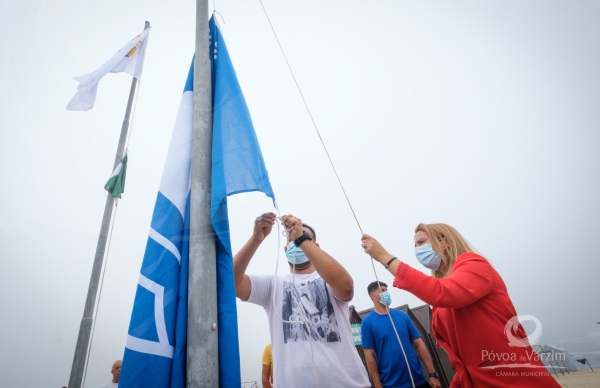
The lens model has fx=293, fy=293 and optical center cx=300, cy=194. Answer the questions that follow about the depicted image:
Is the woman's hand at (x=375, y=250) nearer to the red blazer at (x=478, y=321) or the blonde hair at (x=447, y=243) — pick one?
the red blazer at (x=478, y=321)

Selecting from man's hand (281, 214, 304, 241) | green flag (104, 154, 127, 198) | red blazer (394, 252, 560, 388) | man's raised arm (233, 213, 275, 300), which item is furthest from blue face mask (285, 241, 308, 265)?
green flag (104, 154, 127, 198)

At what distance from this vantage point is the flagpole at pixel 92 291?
3.77m

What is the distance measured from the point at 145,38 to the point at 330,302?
5.72m

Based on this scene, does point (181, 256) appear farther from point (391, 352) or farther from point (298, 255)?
point (391, 352)

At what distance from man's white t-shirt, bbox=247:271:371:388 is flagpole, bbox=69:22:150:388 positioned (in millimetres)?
3310

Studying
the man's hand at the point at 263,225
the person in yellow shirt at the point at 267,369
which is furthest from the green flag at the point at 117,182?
the man's hand at the point at 263,225

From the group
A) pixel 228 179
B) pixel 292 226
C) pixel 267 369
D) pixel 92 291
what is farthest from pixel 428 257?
pixel 92 291

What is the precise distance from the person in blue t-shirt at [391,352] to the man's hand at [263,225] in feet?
5.74

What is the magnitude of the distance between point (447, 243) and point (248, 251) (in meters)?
1.50

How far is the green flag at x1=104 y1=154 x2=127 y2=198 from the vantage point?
4.87 metres

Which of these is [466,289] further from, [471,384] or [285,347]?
[285,347]

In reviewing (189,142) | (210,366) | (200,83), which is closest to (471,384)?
(210,366)

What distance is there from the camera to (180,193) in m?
1.73

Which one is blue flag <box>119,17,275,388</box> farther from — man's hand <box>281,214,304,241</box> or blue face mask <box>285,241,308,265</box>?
blue face mask <box>285,241,308,265</box>
